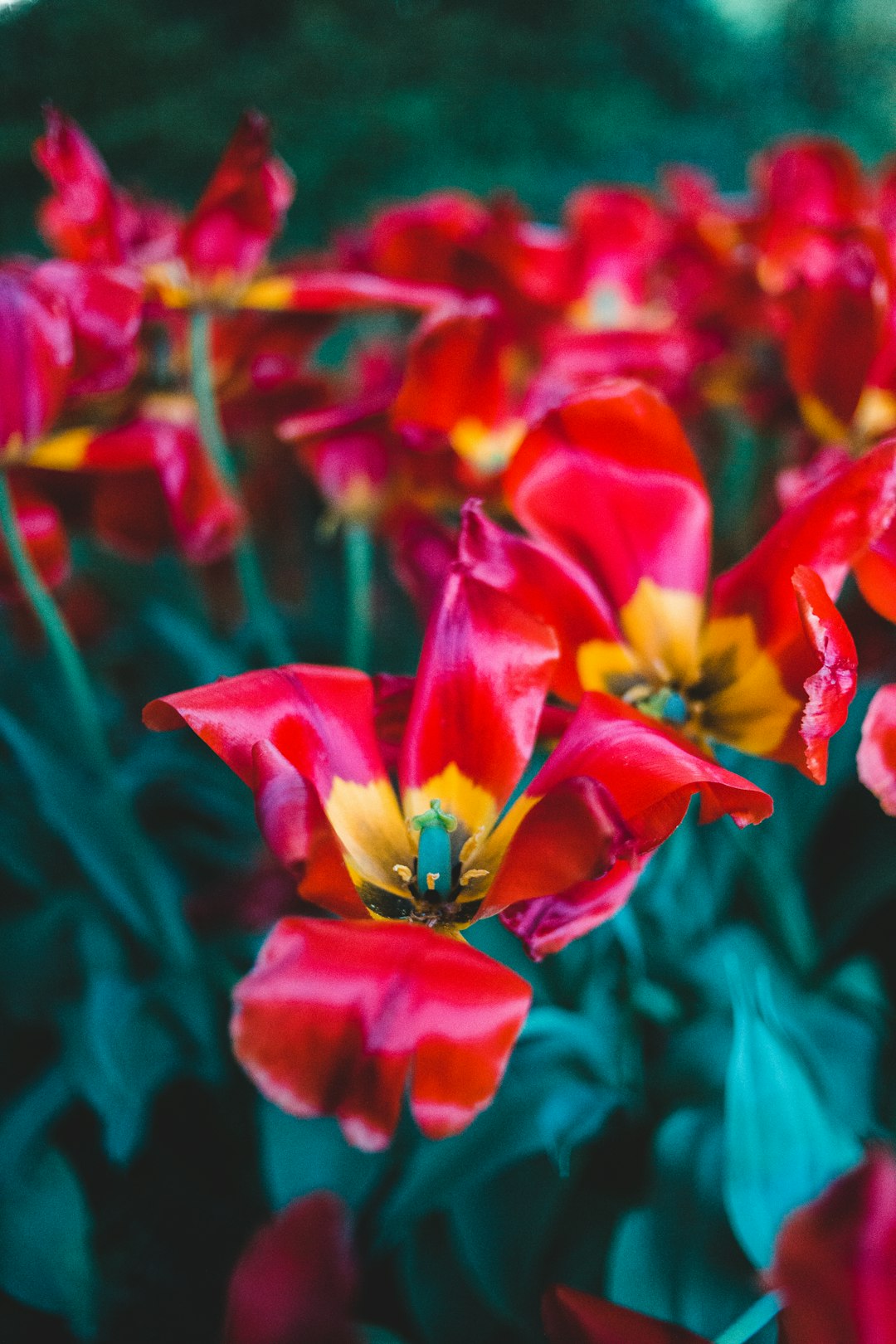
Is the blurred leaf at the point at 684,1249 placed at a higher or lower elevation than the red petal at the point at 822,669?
lower

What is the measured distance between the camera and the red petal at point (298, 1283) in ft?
0.91

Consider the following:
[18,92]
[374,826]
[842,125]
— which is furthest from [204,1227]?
[842,125]

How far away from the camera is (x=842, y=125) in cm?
152

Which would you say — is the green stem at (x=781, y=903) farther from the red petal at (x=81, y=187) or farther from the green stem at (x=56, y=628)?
the red petal at (x=81, y=187)

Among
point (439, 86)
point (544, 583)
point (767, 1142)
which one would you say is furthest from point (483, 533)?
point (439, 86)

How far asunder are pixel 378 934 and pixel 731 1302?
25 centimetres

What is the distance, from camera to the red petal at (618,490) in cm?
36

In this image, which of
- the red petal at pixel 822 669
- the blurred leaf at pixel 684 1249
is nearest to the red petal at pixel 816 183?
the red petal at pixel 822 669

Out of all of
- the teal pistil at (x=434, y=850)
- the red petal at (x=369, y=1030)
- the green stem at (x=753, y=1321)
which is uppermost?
the red petal at (x=369, y=1030)

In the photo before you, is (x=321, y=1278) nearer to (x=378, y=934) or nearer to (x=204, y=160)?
(x=378, y=934)

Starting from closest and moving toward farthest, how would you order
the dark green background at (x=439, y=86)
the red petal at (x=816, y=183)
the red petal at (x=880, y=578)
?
the red petal at (x=880, y=578) → the red petal at (x=816, y=183) → the dark green background at (x=439, y=86)

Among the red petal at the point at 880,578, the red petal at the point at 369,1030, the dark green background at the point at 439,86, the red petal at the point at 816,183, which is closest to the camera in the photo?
the red petal at the point at 369,1030

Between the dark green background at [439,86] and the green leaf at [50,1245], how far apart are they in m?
0.72

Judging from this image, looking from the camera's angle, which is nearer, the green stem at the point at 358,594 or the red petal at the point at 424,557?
the red petal at the point at 424,557
